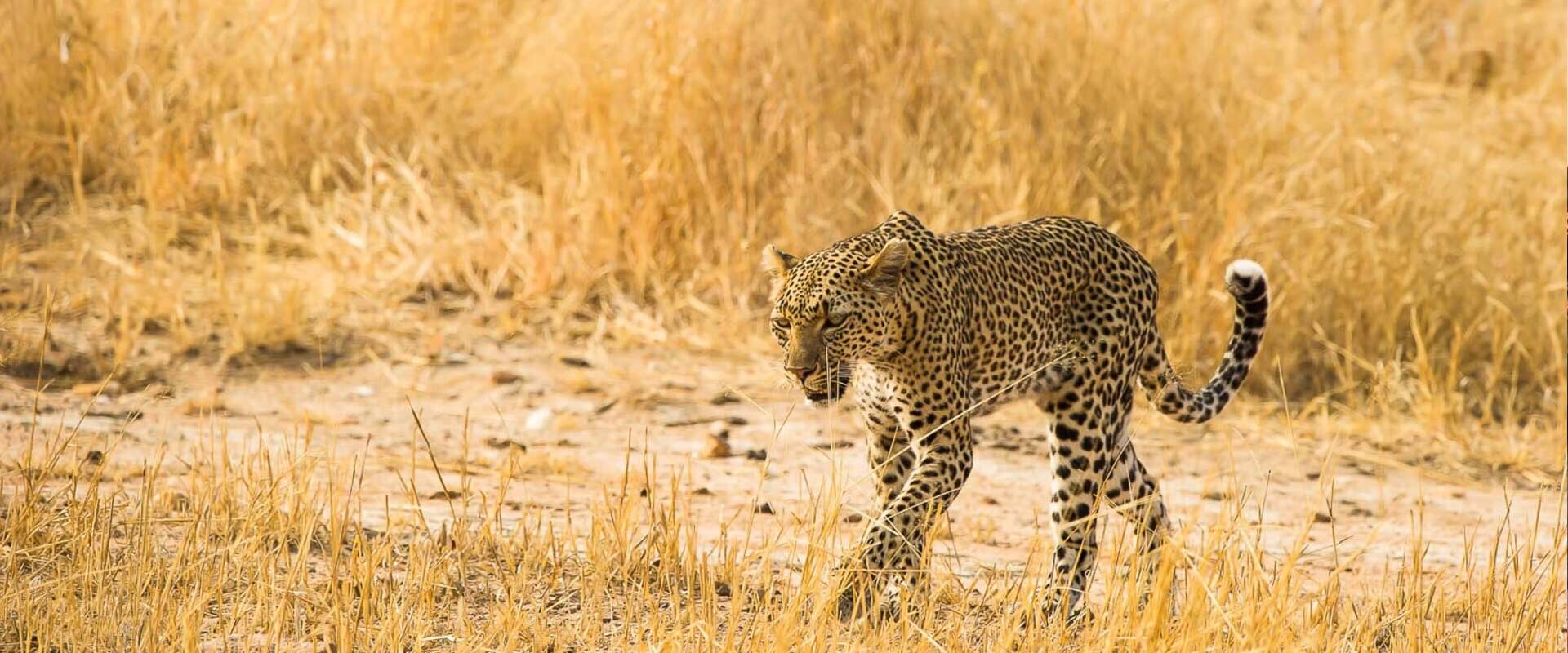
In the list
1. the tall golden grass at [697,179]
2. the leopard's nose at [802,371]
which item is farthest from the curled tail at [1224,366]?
the tall golden grass at [697,179]

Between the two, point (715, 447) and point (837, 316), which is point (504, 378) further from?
point (837, 316)

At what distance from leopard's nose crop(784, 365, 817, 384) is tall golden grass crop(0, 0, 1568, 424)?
3511 mm

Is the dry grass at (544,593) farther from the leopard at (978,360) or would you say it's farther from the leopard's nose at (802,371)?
the leopard's nose at (802,371)

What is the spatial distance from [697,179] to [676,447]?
178 centimetres

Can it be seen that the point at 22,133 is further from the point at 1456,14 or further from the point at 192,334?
the point at 1456,14

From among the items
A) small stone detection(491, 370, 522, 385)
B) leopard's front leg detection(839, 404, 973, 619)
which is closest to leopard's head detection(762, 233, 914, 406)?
leopard's front leg detection(839, 404, 973, 619)

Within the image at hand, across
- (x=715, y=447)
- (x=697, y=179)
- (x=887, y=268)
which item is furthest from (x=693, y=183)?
(x=887, y=268)

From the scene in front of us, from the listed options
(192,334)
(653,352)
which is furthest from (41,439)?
(653,352)

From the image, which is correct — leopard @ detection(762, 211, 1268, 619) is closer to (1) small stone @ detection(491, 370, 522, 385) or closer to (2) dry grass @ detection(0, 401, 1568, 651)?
(2) dry grass @ detection(0, 401, 1568, 651)

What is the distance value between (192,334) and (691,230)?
7.39 feet

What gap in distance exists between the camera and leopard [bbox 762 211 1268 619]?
190 inches

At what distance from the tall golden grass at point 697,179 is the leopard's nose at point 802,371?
3.51 m

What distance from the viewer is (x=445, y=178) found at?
30.9 feet

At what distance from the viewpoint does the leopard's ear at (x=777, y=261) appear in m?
5.00
